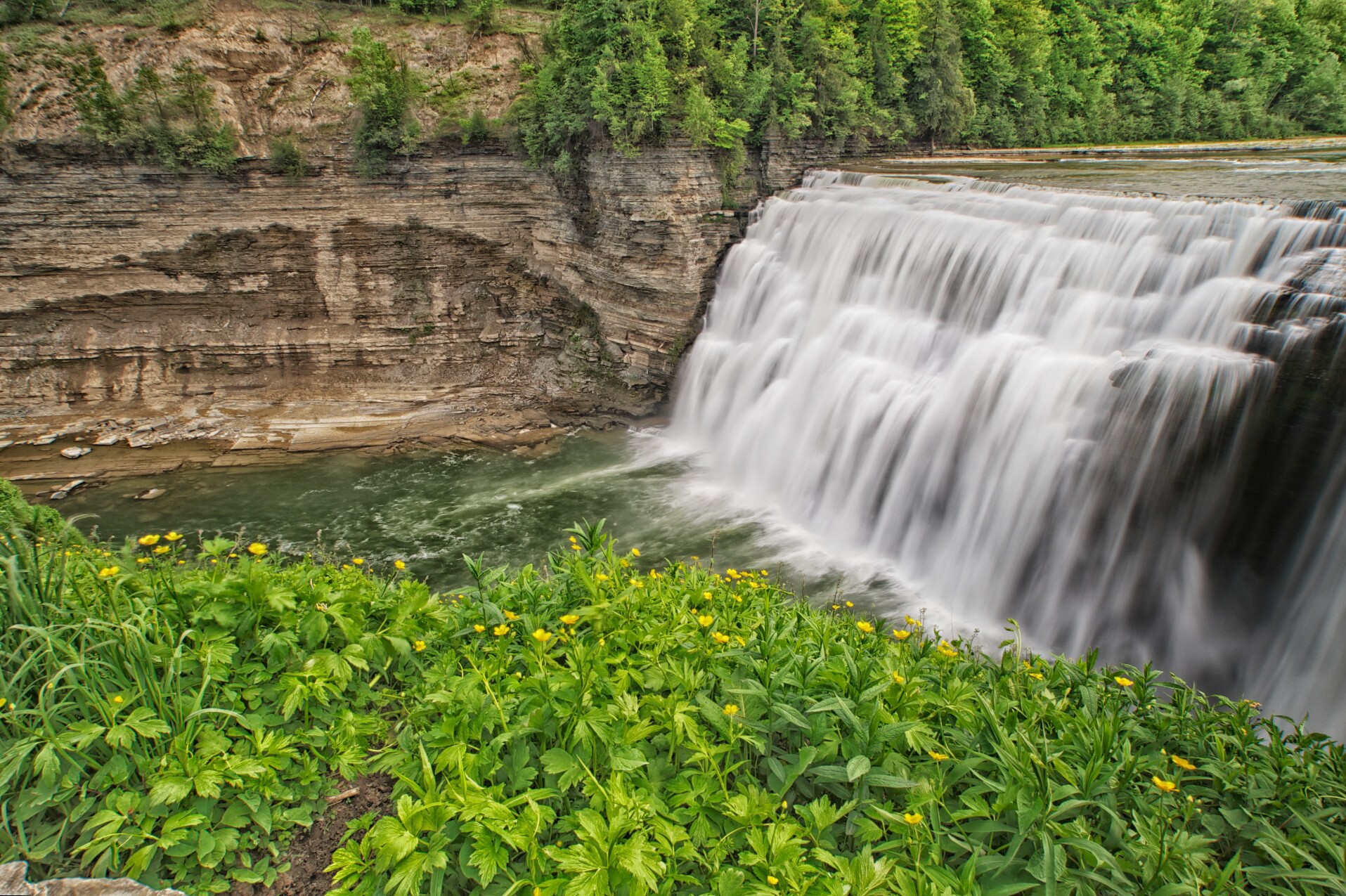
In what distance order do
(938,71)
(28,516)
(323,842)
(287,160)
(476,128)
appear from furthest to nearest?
(938,71)
(476,128)
(287,160)
(28,516)
(323,842)

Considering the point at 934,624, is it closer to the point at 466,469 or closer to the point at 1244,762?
the point at 1244,762

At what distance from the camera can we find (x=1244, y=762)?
3193mm

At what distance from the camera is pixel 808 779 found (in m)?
2.99

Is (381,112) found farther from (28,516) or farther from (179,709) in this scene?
(179,709)

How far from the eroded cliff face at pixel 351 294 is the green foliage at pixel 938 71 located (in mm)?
1003

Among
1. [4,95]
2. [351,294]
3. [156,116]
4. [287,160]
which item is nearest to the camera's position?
[4,95]

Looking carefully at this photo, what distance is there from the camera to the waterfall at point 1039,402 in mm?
6957

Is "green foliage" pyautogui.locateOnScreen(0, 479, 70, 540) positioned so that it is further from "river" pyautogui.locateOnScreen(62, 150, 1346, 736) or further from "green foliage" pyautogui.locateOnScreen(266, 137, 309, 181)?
"green foliage" pyautogui.locateOnScreen(266, 137, 309, 181)

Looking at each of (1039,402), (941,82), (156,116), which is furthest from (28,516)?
(941,82)

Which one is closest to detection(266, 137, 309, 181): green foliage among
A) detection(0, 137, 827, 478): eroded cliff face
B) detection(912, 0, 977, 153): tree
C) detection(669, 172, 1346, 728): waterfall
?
detection(0, 137, 827, 478): eroded cliff face

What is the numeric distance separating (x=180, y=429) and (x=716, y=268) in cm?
1080

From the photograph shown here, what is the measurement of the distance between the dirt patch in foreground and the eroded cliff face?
36.1 feet

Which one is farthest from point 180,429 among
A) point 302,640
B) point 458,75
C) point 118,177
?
point 302,640

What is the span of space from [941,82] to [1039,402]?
12.6 meters
